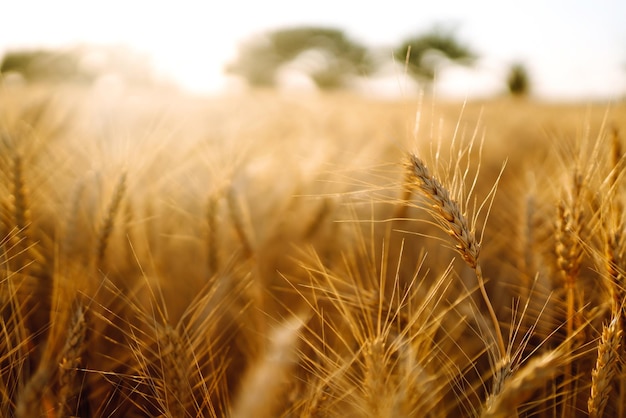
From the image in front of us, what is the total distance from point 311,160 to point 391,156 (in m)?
0.76

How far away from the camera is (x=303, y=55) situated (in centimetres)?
1994

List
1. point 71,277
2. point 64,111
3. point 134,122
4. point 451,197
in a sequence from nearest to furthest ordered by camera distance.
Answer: point 451,197 < point 71,277 < point 64,111 < point 134,122

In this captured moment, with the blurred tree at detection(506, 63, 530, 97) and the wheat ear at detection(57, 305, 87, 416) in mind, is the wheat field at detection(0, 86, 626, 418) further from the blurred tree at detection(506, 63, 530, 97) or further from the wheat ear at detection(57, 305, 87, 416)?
the blurred tree at detection(506, 63, 530, 97)

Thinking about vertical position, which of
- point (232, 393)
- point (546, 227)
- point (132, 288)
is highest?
point (546, 227)

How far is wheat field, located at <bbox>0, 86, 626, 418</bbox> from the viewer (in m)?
0.68

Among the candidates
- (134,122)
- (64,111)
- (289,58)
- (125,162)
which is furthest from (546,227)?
(289,58)

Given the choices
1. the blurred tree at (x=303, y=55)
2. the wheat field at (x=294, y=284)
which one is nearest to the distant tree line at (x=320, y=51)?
the blurred tree at (x=303, y=55)

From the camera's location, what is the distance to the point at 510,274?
→ 4.69ft

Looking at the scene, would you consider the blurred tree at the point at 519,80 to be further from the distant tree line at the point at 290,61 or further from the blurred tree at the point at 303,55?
the blurred tree at the point at 303,55

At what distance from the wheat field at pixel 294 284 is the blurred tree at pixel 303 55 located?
52.9ft

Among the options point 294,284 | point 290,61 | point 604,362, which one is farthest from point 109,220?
point 290,61

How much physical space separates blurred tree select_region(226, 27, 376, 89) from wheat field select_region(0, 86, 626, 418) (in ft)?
52.9

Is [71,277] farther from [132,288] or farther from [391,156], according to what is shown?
[391,156]

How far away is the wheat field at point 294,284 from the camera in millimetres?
681
